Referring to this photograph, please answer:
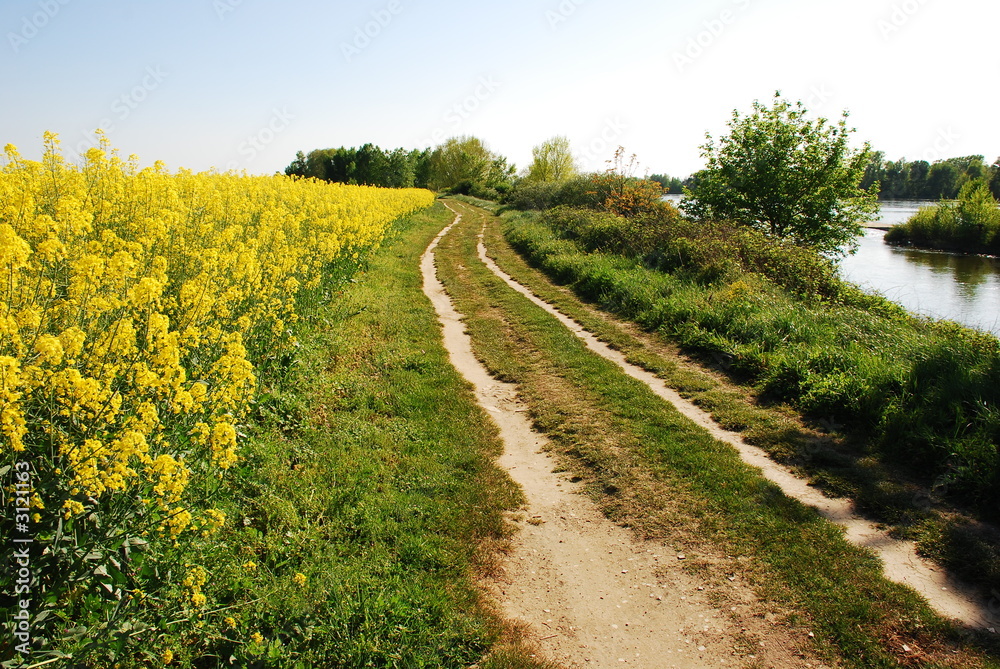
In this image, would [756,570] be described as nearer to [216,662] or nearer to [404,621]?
[404,621]

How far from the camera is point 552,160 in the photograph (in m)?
59.2

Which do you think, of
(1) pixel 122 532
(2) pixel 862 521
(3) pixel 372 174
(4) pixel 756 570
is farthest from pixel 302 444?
(3) pixel 372 174

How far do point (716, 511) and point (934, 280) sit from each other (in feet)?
78.9

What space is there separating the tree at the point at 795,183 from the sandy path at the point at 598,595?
16453mm

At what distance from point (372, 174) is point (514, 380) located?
69934 mm

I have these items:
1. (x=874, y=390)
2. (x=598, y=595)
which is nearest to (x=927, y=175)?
(x=874, y=390)

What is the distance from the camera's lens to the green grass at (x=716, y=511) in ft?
10.7

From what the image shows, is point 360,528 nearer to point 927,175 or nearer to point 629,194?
point 629,194

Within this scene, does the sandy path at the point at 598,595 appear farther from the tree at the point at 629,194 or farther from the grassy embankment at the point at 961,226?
the grassy embankment at the point at 961,226

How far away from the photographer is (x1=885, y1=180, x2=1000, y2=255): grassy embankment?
103 ft

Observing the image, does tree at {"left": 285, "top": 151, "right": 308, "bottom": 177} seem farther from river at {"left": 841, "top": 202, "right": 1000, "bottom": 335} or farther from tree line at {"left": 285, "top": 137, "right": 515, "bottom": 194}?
river at {"left": 841, "top": 202, "right": 1000, "bottom": 335}

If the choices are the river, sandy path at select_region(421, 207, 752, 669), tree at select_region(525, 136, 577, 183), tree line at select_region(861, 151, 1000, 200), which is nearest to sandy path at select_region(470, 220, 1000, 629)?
sandy path at select_region(421, 207, 752, 669)

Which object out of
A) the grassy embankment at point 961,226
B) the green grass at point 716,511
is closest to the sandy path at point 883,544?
the green grass at point 716,511

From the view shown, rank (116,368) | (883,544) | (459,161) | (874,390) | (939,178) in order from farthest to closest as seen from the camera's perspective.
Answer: (459,161), (939,178), (874,390), (883,544), (116,368)
